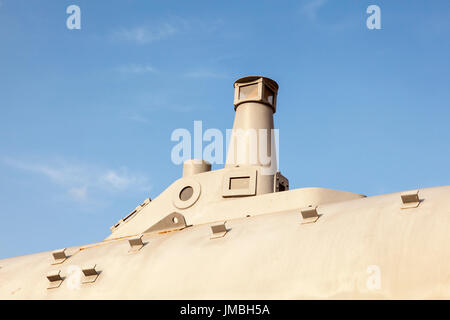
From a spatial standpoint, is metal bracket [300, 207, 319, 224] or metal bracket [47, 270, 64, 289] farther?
metal bracket [47, 270, 64, 289]

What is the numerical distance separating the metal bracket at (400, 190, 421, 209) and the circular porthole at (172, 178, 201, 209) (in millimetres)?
7685

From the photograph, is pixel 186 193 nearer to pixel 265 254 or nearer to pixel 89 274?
pixel 89 274

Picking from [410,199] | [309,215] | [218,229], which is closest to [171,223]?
[218,229]

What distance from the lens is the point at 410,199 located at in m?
10.2

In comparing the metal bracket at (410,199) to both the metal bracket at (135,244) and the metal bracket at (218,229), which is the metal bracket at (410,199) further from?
the metal bracket at (135,244)

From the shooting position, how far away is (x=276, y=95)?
68.1 feet

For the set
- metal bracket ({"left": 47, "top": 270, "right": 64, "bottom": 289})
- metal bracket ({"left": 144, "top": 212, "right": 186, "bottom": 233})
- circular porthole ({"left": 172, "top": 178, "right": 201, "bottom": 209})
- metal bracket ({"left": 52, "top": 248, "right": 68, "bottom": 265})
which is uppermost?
circular porthole ({"left": 172, "top": 178, "right": 201, "bottom": 209})

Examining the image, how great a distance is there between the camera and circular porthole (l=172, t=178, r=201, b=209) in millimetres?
16984

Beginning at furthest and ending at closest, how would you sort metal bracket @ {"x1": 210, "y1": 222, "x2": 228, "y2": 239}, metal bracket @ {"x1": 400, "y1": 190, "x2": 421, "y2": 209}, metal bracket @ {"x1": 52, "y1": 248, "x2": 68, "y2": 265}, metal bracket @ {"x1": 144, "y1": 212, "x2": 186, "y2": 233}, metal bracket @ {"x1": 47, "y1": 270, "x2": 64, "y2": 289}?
1. metal bracket @ {"x1": 144, "y1": 212, "x2": 186, "y2": 233}
2. metal bracket @ {"x1": 52, "y1": 248, "x2": 68, "y2": 265}
3. metal bracket @ {"x1": 47, "y1": 270, "x2": 64, "y2": 289}
4. metal bracket @ {"x1": 210, "y1": 222, "x2": 228, "y2": 239}
5. metal bracket @ {"x1": 400, "y1": 190, "x2": 421, "y2": 209}

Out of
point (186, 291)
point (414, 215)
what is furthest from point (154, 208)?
point (414, 215)

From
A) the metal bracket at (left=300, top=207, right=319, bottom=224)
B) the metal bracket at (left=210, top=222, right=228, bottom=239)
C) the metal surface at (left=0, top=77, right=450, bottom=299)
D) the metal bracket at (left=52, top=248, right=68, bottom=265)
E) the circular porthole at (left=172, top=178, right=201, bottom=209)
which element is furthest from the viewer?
the circular porthole at (left=172, top=178, right=201, bottom=209)

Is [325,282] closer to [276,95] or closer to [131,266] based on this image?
[131,266]

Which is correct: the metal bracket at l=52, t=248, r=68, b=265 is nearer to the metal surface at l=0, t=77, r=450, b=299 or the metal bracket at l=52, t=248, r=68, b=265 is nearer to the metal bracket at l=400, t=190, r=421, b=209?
the metal surface at l=0, t=77, r=450, b=299

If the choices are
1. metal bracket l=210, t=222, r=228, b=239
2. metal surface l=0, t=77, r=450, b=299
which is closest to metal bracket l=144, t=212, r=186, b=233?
metal surface l=0, t=77, r=450, b=299
